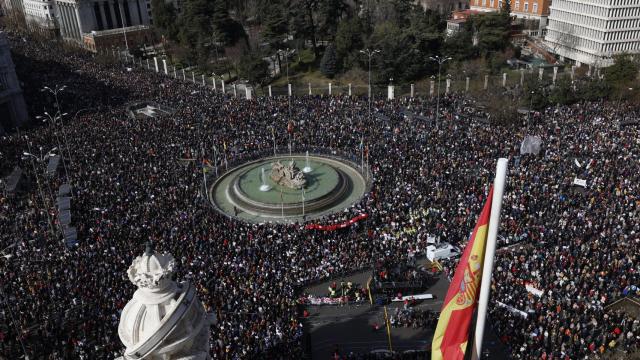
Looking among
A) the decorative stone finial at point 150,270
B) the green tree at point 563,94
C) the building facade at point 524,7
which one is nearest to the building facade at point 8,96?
the green tree at point 563,94

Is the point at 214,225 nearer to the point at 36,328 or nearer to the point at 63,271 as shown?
the point at 63,271

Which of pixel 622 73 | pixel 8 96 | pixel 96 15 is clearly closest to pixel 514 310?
pixel 622 73

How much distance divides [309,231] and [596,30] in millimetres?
56454

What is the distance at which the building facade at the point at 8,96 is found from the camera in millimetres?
56100

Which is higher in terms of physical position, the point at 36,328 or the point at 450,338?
the point at 450,338

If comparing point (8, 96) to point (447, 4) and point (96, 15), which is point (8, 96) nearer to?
point (96, 15)

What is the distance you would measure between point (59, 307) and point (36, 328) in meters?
1.35

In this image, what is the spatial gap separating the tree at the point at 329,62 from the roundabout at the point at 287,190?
26.2m

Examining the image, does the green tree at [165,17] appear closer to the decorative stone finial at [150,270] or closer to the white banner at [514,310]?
the white banner at [514,310]

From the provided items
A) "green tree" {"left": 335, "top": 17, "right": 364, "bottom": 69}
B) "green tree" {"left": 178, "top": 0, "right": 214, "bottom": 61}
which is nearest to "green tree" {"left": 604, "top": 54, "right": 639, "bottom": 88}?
"green tree" {"left": 335, "top": 17, "right": 364, "bottom": 69}

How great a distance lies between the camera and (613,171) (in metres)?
35.7

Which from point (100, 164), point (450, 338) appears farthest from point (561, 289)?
point (100, 164)

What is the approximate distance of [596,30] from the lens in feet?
223

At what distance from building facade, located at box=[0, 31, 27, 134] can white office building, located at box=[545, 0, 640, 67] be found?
68.4 m
